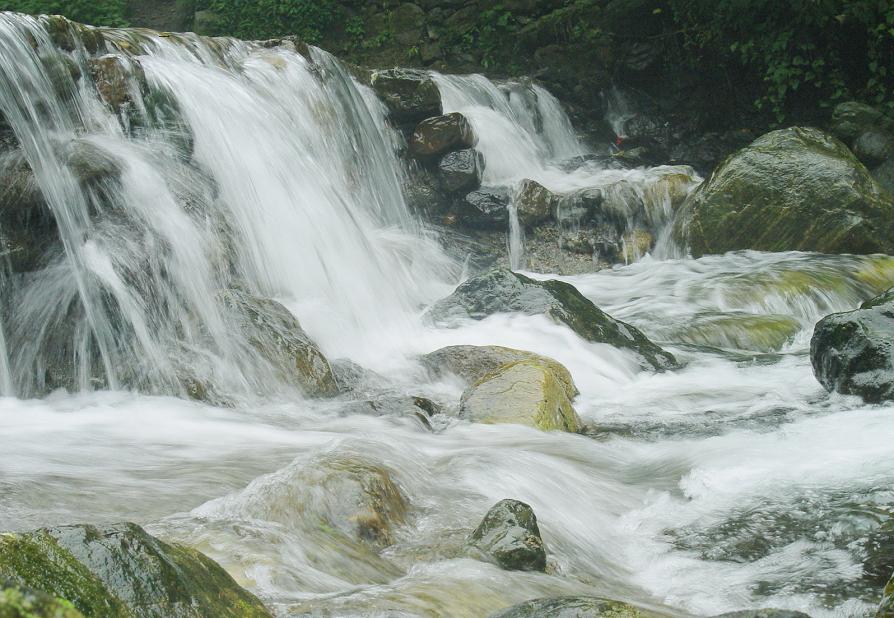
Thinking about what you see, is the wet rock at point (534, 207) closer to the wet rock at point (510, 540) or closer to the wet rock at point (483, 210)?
the wet rock at point (483, 210)

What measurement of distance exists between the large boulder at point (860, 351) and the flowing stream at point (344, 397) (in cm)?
14

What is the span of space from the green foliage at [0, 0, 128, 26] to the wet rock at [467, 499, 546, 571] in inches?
650

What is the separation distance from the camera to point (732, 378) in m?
6.52

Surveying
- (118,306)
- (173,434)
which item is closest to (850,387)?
(173,434)

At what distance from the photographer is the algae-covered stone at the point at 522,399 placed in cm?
530

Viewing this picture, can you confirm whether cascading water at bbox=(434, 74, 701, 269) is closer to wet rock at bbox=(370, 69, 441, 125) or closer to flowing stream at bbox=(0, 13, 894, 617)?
flowing stream at bbox=(0, 13, 894, 617)

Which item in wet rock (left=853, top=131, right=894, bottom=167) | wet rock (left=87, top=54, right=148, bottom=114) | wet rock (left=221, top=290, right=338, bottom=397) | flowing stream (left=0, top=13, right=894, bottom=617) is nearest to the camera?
flowing stream (left=0, top=13, right=894, bottom=617)

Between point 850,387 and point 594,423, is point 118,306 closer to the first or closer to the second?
point 594,423

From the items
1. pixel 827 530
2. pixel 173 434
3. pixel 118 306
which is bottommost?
pixel 827 530

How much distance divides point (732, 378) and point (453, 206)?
18.2ft

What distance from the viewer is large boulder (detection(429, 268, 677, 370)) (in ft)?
23.4

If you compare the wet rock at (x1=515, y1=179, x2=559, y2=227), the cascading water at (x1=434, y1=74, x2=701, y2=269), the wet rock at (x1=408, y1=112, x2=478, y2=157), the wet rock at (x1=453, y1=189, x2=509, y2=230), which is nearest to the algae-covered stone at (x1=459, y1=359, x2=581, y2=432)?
the cascading water at (x1=434, y1=74, x2=701, y2=269)

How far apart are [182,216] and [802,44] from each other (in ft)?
30.2

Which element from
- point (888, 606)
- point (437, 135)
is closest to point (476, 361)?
point (888, 606)
